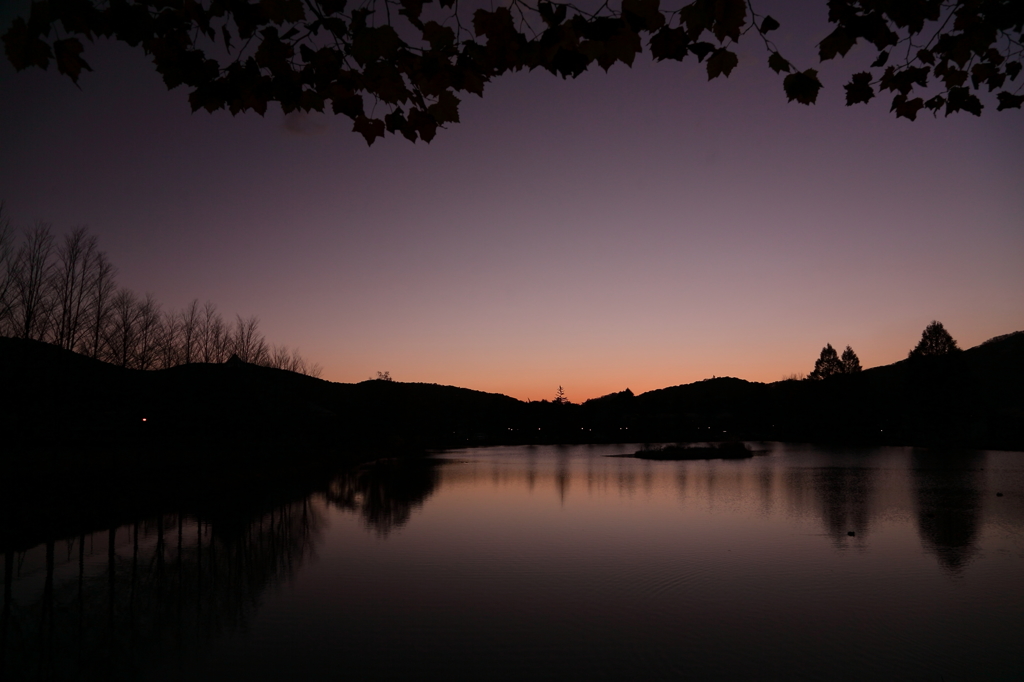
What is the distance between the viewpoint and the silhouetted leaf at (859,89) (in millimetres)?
5031

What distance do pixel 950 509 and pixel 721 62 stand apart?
84.9ft

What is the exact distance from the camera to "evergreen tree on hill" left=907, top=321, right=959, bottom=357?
74.4m

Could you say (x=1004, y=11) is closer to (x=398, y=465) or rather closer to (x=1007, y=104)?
(x=1007, y=104)

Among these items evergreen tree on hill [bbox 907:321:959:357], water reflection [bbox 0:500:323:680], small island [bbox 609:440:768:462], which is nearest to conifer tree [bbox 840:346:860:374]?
evergreen tree on hill [bbox 907:321:959:357]

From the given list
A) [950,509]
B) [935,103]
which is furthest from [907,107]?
[950,509]

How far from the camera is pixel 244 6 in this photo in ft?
12.1

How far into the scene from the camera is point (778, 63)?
406 cm

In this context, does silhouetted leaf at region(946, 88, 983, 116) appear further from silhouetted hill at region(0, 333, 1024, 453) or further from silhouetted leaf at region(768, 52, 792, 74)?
silhouetted hill at region(0, 333, 1024, 453)

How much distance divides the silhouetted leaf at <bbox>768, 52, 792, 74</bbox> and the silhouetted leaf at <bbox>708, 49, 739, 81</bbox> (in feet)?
0.86

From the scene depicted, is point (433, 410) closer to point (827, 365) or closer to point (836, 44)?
point (827, 365)

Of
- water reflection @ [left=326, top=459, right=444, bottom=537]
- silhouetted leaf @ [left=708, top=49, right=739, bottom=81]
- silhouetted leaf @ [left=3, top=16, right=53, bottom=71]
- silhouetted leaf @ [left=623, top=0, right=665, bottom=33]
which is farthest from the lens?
water reflection @ [left=326, top=459, right=444, bottom=537]

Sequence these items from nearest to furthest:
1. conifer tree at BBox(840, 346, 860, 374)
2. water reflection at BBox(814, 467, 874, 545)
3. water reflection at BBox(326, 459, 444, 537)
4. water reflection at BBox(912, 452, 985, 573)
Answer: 1. water reflection at BBox(912, 452, 985, 573)
2. water reflection at BBox(814, 467, 874, 545)
3. water reflection at BBox(326, 459, 444, 537)
4. conifer tree at BBox(840, 346, 860, 374)

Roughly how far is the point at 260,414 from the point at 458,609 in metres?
35.9

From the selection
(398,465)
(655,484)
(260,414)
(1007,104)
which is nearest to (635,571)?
(1007,104)
